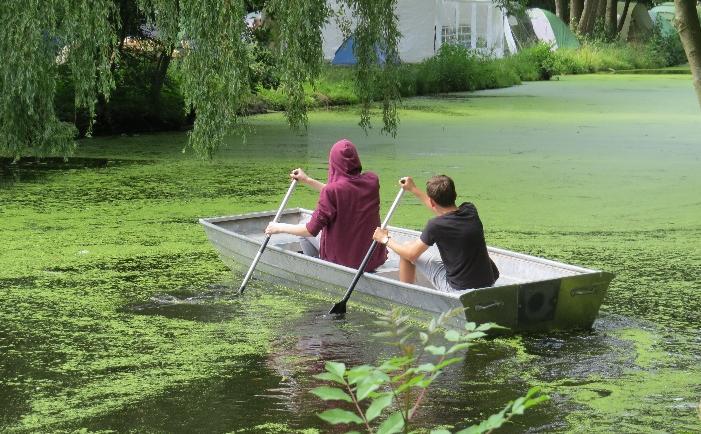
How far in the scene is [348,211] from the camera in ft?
21.7

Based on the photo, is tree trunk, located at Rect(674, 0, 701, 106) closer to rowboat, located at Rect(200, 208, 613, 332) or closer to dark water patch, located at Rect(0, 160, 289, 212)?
rowboat, located at Rect(200, 208, 613, 332)

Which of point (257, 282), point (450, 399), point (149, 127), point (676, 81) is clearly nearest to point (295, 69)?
point (257, 282)

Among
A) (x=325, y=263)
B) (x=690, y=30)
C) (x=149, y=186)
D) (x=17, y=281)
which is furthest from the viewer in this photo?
(x=149, y=186)

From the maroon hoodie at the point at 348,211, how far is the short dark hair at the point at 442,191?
72 centimetres

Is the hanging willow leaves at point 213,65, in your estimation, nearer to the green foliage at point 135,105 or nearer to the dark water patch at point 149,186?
the dark water patch at point 149,186

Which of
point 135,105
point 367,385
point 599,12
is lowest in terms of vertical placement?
point 135,105

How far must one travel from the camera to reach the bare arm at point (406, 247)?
6094mm

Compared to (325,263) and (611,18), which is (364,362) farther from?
(611,18)

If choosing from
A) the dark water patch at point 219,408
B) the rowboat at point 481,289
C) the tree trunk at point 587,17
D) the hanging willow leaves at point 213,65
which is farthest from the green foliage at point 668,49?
the dark water patch at point 219,408

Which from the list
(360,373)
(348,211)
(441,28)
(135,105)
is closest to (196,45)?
(348,211)

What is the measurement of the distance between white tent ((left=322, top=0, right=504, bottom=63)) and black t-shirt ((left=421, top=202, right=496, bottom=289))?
67.7 feet

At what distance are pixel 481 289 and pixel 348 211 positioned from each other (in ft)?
4.35

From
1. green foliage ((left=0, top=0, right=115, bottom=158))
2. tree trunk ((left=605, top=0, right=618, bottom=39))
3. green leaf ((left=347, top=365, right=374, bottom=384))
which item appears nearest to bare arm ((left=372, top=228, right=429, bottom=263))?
green foliage ((left=0, top=0, right=115, bottom=158))

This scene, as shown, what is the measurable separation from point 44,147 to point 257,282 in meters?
3.43
